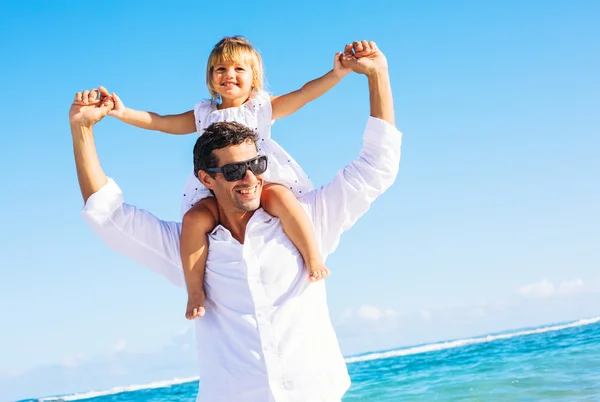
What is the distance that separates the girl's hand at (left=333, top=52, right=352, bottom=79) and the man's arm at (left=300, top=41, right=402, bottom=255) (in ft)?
0.72

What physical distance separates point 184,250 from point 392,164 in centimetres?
113

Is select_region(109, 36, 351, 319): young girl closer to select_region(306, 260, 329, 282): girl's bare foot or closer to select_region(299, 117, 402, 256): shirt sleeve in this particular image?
select_region(306, 260, 329, 282): girl's bare foot

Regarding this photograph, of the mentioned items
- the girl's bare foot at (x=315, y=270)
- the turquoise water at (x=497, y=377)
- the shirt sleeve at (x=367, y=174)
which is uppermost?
the shirt sleeve at (x=367, y=174)

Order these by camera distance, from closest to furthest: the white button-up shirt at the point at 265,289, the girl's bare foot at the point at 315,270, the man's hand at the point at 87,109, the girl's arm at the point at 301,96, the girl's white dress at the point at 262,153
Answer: the white button-up shirt at the point at 265,289, the girl's bare foot at the point at 315,270, the man's hand at the point at 87,109, the girl's white dress at the point at 262,153, the girl's arm at the point at 301,96

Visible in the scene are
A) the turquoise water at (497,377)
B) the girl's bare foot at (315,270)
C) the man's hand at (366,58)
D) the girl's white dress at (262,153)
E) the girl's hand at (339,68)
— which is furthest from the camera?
the turquoise water at (497,377)

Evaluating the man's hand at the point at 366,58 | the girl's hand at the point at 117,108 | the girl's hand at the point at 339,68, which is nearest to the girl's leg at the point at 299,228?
the man's hand at the point at 366,58

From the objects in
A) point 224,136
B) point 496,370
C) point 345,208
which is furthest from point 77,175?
point 496,370

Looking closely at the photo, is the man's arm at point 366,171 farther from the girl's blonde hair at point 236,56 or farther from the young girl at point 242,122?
the girl's blonde hair at point 236,56

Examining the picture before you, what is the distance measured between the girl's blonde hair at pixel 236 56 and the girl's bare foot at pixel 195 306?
73.2 inches

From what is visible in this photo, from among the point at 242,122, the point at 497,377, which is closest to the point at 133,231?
the point at 242,122

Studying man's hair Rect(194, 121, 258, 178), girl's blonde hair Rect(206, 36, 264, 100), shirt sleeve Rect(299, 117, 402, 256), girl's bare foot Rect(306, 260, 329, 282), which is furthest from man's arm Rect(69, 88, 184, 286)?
girl's blonde hair Rect(206, 36, 264, 100)

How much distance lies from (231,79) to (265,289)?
1825 millimetres

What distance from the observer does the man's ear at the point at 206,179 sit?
12.2ft

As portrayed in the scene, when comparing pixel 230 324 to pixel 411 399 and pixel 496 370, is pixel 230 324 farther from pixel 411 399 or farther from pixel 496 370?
pixel 496 370
